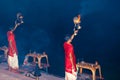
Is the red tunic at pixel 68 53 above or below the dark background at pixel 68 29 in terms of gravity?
below

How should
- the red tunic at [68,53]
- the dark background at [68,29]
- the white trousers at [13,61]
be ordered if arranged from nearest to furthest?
the red tunic at [68,53] → the dark background at [68,29] → the white trousers at [13,61]

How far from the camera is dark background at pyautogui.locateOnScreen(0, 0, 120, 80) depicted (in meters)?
11.7

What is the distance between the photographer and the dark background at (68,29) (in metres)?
11.7

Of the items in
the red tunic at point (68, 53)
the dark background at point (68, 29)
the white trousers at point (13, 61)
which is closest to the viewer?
the red tunic at point (68, 53)

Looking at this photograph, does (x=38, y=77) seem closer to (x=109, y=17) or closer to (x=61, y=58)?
(x=61, y=58)

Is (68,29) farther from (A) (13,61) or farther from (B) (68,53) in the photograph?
(B) (68,53)

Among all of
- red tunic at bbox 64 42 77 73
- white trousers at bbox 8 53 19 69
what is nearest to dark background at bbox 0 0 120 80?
white trousers at bbox 8 53 19 69

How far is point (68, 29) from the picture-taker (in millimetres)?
13180

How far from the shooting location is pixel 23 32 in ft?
50.1

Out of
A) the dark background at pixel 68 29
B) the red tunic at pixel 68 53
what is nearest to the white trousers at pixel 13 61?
the dark background at pixel 68 29

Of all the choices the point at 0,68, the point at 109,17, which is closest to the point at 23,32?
the point at 0,68

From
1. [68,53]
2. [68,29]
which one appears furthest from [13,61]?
[68,53]

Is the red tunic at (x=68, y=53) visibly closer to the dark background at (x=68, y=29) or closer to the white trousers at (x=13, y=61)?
the dark background at (x=68, y=29)

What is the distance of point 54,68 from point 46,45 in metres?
1.43
